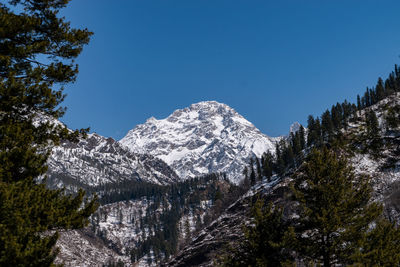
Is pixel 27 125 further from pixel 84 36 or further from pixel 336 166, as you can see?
pixel 336 166

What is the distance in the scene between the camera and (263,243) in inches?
739

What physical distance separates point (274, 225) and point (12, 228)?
1408 cm

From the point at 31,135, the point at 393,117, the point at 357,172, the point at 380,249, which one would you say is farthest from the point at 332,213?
the point at 393,117

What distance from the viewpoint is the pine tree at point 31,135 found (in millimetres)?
11055

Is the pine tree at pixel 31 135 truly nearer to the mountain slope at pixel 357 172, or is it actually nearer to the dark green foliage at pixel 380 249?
the dark green foliage at pixel 380 249

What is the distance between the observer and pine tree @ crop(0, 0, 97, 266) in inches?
435

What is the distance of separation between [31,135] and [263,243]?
14.1 m

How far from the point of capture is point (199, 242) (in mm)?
145500

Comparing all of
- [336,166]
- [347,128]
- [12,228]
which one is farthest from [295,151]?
[12,228]

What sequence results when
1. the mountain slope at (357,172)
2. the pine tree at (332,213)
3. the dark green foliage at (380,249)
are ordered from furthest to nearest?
the mountain slope at (357,172), the pine tree at (332,213), the dark green foliage at (380,249)

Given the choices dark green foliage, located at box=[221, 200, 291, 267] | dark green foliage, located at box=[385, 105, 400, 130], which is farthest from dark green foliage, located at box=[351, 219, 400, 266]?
dark green foliage, located at box=[385, 105, 400, 130]

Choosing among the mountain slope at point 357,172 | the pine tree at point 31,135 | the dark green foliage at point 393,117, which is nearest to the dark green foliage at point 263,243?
the pine tree at point 31,135

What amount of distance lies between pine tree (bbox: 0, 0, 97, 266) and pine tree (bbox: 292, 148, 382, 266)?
12.2 meters

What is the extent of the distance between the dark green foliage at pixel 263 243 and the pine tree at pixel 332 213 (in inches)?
42.1
